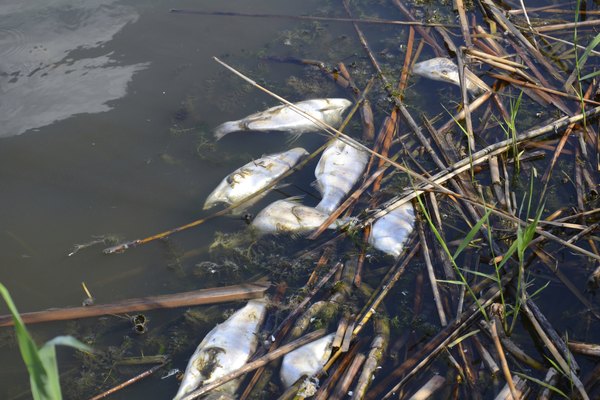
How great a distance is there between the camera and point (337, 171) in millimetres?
4316

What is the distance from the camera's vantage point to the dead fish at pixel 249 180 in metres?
4.27

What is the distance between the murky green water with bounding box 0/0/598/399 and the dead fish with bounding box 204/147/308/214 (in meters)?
0.14

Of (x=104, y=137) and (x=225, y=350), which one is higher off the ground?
(x=104, y=137)

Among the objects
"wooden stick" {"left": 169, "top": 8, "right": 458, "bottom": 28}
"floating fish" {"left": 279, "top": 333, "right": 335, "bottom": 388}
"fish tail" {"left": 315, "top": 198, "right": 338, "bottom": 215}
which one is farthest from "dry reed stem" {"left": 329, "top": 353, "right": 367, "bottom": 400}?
"wooden stick" {"left": 169, "top": 8, "right": 458, "bottom": 28}

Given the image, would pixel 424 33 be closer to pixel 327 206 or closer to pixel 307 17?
pixel 307 17

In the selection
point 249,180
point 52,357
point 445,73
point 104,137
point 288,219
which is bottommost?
point 288,219

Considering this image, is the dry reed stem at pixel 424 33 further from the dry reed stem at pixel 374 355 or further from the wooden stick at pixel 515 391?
the wooden stick at pixel 515 391

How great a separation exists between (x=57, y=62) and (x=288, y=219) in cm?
306

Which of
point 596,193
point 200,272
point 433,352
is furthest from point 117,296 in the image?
point 596,193

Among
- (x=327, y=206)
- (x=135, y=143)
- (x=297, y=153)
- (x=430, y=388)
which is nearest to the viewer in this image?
(x=430, y=388)

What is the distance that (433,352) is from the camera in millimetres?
3086

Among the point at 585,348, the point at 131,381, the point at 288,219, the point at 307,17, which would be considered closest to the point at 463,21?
the point at 307,17

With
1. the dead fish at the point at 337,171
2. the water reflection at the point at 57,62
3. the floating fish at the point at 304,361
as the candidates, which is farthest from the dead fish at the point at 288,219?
the water reflection at the point at 57,62

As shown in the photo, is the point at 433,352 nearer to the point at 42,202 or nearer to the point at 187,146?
the point at 187,146
